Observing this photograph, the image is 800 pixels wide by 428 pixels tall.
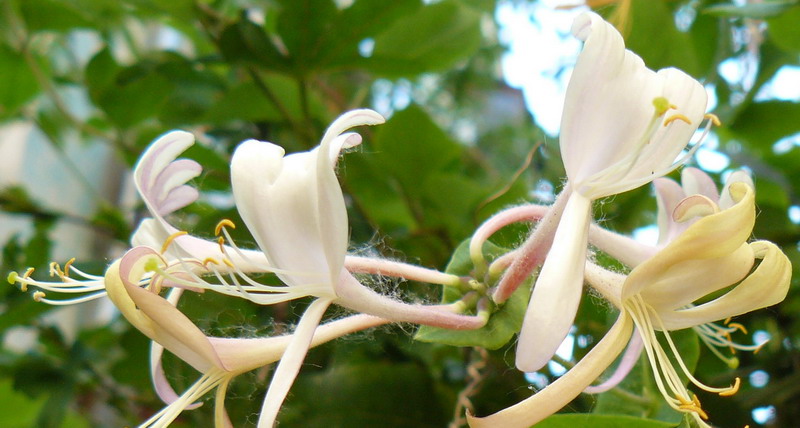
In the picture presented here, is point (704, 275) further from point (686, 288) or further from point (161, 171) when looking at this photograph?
point (161, 171)

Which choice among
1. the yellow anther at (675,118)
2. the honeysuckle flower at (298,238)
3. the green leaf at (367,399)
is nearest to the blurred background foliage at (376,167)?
the green leaf at (367,399)

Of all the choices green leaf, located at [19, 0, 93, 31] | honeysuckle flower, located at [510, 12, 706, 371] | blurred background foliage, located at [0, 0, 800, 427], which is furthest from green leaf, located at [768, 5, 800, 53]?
green leaf, located at [19, 0, 93, 31]

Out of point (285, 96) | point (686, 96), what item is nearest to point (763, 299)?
point (686, 96)

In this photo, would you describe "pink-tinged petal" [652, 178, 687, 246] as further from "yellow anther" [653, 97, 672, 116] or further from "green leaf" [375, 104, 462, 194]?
"green leaf" [375, 104, 462, 194]

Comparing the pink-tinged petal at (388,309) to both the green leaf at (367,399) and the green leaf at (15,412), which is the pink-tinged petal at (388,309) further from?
the green leaf at (15,412)

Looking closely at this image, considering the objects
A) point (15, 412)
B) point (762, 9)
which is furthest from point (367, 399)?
point (15, 412)
